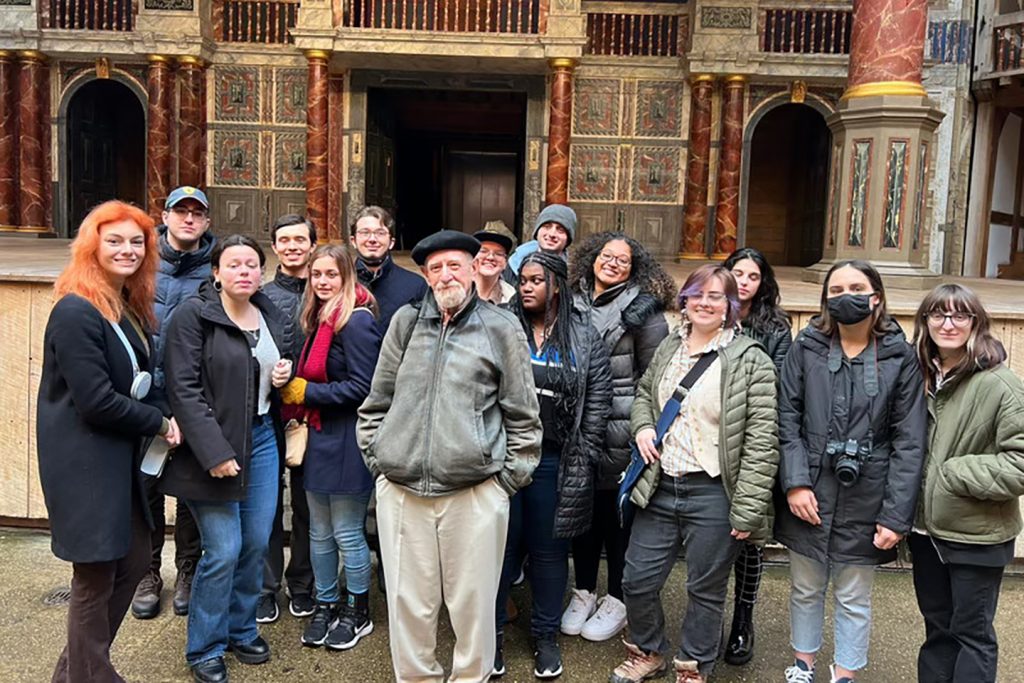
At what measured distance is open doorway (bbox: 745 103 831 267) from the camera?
1628cm

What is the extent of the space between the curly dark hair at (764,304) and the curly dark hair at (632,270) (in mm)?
298

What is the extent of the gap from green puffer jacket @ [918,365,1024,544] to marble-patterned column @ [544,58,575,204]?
411 inches

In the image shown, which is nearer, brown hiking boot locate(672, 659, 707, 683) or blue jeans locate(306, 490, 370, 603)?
brown hiking boot locate(672, 659, 707, 683)

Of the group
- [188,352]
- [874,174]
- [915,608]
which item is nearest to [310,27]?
[874,174]

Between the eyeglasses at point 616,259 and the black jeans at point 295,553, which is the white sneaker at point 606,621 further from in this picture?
the eyeglasses at point 616,259

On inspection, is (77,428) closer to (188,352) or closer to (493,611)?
(188,352)

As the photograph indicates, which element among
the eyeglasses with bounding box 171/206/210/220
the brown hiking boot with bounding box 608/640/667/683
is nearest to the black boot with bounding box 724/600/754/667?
the brown hiking boot with bounding box 608/640/667/683

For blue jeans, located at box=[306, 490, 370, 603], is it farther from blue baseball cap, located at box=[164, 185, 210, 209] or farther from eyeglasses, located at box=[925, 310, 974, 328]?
eyeglasses, located at box=[925, 310, 974, 328]

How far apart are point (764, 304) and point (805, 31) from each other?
1169cm

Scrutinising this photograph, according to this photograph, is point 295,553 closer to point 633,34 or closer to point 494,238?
point 494,238

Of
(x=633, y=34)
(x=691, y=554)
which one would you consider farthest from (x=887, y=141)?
(x=633, y=34)

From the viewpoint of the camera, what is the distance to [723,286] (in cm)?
321

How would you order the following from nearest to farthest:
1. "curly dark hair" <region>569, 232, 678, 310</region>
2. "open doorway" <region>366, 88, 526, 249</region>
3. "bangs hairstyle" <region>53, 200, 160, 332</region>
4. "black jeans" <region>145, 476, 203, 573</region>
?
"bangs hairstyle" <region>53, 200, 160, 332</region> < "curly dark hair" <region>569, 232, 678, 310</region> < "black jeans" <region>145, 476, 203, 573</region> < "open doorway" <region>366, 88, 526, 249</region>

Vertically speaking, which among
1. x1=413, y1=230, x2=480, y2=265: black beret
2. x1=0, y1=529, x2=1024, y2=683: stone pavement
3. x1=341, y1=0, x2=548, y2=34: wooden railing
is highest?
x1=341, y1=0, x2=548, y2=34: wooden railing
